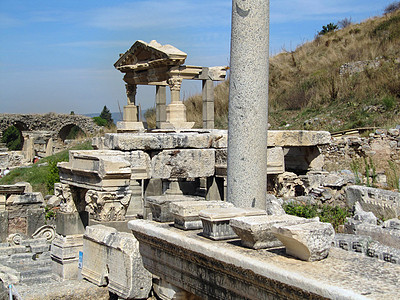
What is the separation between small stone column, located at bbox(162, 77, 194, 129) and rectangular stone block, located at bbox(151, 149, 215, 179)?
5.89m

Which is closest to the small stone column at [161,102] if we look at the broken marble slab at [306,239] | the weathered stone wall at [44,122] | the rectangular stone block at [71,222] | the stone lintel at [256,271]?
the rectangular stone block at [71,222]

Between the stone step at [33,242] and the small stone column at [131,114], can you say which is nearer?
the stone step at [33,242]

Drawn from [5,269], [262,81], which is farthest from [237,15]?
[5,269]

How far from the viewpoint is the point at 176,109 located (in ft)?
45.8

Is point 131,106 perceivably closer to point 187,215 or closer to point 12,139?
point 187,215

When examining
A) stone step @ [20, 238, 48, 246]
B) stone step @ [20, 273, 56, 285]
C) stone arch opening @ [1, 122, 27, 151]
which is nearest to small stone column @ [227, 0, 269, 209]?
stone step @ [20, 273, 56, 285]

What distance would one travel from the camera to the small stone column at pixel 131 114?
1532 cm

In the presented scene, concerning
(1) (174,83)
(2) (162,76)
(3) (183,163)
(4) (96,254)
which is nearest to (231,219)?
(4) (96,254)

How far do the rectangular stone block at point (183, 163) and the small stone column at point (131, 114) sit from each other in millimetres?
7597

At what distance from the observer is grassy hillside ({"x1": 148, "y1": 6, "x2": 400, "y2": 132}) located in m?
15.7

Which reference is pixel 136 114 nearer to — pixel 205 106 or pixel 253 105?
pixel 205 106

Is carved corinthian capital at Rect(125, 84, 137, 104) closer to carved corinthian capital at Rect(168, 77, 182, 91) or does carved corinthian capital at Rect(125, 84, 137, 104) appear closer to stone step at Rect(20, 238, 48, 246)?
carved corinthian capital at Rect(168, 77, 182, 91)

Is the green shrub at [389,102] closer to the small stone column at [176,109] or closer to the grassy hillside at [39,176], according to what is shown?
the small stone column at [176,109]

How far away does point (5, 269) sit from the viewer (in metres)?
7.46
